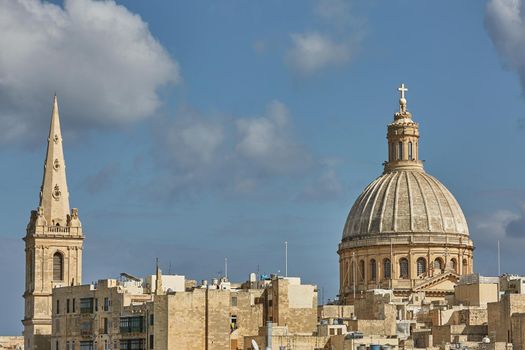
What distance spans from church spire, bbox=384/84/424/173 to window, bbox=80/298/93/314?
26.1m

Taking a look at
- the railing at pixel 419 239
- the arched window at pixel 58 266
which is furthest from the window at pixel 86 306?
the railing at pixel 419 239

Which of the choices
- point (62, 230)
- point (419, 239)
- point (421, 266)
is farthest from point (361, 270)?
point (62, 230)

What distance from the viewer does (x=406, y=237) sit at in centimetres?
10762

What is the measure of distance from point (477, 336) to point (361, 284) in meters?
25.4

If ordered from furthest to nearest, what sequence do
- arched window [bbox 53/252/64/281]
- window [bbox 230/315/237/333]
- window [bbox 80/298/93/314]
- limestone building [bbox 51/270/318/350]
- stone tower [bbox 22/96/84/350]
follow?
arched window [bbox 53/252/64/281] < stone tower [bbox 22/96/84/350] < window [bbox 80/298/93/314] < window [bbox 230/315/237/333] < limestone building [bbox 51/270/318/350]

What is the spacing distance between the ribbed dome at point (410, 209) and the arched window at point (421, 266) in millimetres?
1526

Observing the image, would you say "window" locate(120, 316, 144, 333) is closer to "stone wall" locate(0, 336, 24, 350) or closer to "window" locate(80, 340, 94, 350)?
"window" locate(80, 340, 94, 350)

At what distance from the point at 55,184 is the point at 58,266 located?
4.26 meters

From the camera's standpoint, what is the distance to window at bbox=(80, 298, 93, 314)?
293 feet

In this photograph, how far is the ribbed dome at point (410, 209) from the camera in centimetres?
10794

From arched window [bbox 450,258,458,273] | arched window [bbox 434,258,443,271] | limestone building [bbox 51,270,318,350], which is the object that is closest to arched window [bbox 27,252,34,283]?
Result: limestone building [bbox 51,270,318,350]

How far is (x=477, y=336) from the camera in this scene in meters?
83.6

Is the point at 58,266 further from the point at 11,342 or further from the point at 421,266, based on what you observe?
the point at 421,266

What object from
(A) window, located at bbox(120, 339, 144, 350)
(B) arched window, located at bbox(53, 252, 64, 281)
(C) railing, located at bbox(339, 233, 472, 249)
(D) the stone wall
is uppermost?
(C) railing, located at bbox(339, 233, 472, 249)
